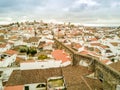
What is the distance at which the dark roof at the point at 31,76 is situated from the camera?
66.8 ft

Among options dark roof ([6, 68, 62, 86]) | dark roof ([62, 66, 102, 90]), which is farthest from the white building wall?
dark roof ([62, 66, 102, 90])

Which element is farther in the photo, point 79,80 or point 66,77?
point 66,77

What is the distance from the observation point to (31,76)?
21.3m

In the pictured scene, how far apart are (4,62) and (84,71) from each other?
15.3 m

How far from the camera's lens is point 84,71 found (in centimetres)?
2205

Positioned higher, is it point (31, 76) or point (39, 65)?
point (39, 65)

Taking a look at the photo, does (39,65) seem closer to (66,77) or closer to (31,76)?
(31,76)

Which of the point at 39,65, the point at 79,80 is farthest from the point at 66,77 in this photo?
the point at 39,65

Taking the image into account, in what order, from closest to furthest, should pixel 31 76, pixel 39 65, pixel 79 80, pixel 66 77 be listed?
pixel 79 80, pixel 66 77, pixel 31 76, pixel 39 65

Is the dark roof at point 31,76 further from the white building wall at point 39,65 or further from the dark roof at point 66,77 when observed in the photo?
the white building wall at point 39,65

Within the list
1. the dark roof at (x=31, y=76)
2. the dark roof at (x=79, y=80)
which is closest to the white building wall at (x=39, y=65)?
the dark roof at (x=31, y=76)

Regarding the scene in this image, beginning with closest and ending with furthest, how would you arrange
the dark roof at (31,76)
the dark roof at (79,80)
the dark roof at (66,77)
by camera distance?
1. the dark roof at (79,80)
2. the dark roof at (66,77)
3. the dark roof at (31,76)

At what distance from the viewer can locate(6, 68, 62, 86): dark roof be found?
2038 centimetres

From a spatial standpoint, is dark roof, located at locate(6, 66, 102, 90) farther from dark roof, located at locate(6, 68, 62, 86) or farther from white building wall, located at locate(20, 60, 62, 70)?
white building wall, located at locate(20, 60, 62, 70)
